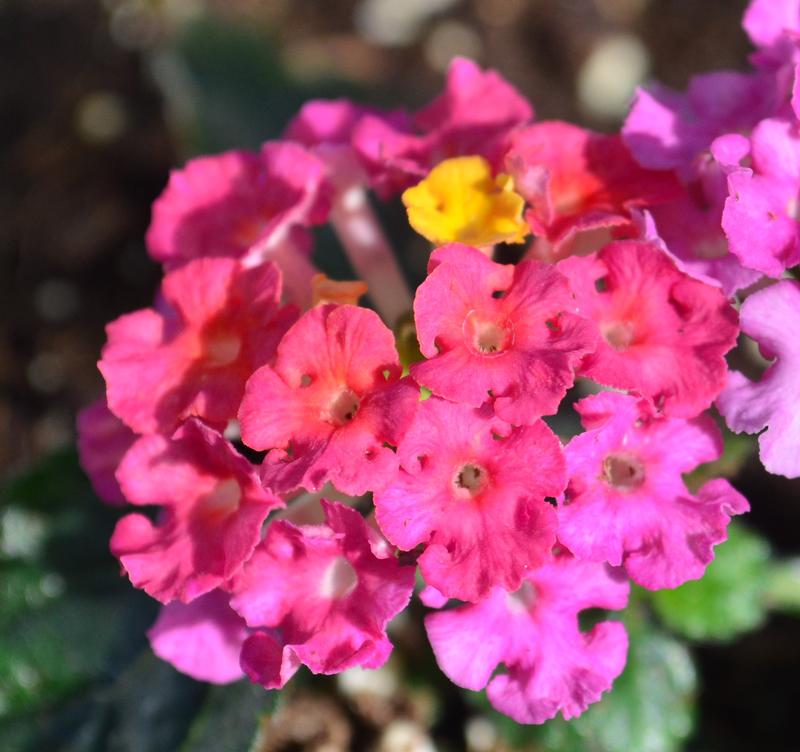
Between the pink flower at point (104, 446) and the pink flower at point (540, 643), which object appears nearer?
the pink flower at point (540, 643)

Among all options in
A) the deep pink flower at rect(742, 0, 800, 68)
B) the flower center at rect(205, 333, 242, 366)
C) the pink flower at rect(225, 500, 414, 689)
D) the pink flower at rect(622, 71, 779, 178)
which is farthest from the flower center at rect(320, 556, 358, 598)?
the deep pink flower at rect(742, 0, 800, 68)

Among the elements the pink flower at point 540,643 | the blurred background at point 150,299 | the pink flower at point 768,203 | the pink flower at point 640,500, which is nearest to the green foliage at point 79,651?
the blurred background at point 150,299

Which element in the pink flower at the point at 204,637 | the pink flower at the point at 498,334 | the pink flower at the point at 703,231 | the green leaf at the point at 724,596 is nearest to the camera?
the pink flower at the point at 498,334

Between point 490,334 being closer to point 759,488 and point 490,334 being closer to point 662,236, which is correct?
point 662,236

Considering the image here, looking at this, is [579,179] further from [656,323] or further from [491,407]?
[491,407]

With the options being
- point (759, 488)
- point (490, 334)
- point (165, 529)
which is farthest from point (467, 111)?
point (759, 488)

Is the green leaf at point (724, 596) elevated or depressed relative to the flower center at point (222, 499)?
depressed

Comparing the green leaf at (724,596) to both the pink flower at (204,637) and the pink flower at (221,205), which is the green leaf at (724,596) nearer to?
the pink flower at (204,637)
